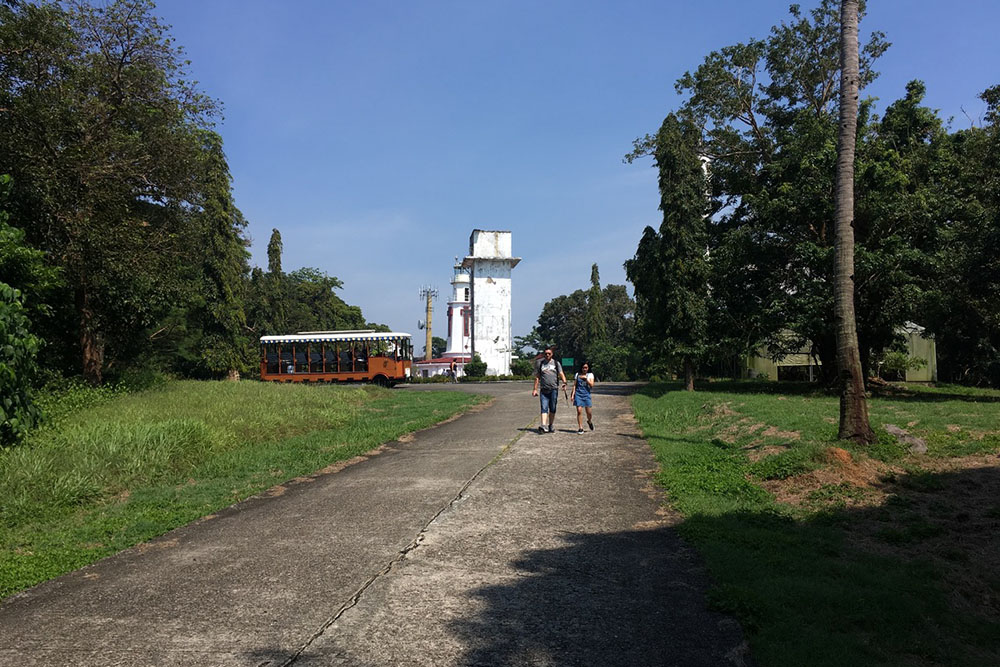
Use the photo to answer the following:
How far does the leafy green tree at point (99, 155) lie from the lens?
45.8ft

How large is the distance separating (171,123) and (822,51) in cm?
2416

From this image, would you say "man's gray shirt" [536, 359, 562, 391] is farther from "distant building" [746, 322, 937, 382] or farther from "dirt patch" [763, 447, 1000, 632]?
"distant building" [746, 322, 937, 382]

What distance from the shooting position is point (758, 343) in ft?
81.3

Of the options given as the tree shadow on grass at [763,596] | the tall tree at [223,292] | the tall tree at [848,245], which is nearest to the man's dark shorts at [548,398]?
the tall tree at [848,245]

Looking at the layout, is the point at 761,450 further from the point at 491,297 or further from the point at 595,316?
the point at 595,316

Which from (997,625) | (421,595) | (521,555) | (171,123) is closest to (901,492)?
(997,625)

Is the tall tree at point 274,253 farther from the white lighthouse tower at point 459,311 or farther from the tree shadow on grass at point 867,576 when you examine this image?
the tree shadow on grass at point 867,576

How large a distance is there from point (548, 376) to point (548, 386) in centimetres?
20

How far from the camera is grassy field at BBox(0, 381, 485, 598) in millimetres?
6785

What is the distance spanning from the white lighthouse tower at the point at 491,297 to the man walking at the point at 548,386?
4354 cm

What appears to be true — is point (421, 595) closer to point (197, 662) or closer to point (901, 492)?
point (197, 662)

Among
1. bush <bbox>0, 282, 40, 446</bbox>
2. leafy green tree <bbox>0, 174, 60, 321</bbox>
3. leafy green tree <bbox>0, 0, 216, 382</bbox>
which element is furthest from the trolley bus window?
bush <bbox>0, 282, 40, 446</bbox>

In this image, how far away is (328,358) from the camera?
34.2m

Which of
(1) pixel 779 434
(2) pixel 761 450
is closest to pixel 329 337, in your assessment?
(1) pixel 779 434
